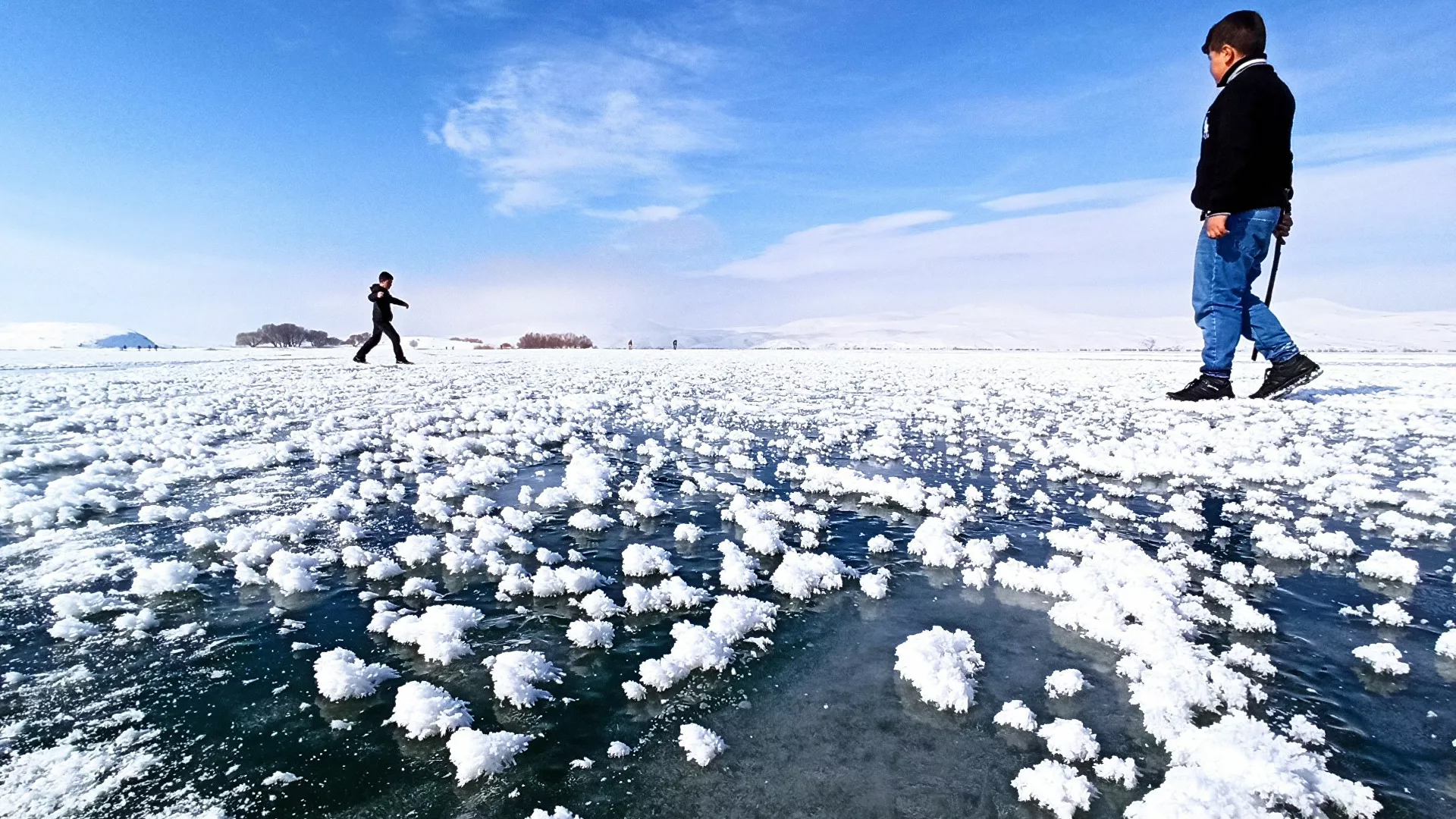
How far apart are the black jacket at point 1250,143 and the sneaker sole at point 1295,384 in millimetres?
1618

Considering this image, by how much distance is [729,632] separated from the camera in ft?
5.58

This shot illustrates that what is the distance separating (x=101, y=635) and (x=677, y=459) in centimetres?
268

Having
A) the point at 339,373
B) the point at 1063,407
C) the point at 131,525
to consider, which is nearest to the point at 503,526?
the point at 131,525

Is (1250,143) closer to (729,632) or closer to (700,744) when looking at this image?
(729,632)

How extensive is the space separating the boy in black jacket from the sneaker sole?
2 centimetres

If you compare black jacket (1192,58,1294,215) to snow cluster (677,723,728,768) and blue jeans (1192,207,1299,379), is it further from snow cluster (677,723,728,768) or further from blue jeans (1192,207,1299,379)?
snow cluster (677,723,728,768)

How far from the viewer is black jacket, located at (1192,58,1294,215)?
5.18 m

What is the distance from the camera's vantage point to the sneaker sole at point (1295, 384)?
5.97m

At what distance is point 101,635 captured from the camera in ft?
5.51

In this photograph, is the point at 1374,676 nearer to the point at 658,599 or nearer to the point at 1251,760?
the point at 1251,760

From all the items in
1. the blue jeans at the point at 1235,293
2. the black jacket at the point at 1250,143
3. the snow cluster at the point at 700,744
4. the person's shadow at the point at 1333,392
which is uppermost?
the black jacket at the point at 1250,143

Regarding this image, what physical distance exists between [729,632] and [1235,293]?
6151mm

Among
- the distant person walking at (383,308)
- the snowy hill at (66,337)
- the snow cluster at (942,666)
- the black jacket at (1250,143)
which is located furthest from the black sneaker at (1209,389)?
the snowy hill at (66,337)

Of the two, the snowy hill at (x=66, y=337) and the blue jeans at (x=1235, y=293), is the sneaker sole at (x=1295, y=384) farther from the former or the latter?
the snowy hill at (x=66, y=337)
